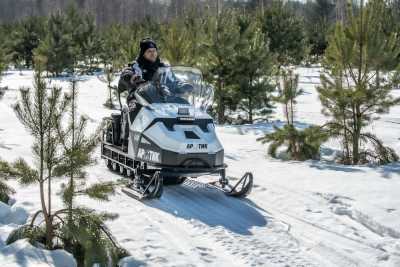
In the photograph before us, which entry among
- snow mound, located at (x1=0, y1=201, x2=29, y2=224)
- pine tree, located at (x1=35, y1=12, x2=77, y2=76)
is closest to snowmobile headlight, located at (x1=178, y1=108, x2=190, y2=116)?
snow mound, located at (x1=0, y1=201, x2=29, y2=224)

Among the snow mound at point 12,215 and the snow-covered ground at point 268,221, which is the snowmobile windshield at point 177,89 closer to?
the snow-covered ground at point 268,221

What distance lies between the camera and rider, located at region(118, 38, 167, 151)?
8.43 m

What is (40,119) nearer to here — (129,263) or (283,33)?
(129,263)

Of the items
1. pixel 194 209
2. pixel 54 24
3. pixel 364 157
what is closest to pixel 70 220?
pixel 194 209

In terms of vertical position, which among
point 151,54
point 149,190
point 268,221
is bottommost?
point 268,221

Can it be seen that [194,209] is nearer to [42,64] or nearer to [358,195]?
[358,195]

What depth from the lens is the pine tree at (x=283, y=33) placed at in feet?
97.0

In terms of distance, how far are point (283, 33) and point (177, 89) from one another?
22139mm

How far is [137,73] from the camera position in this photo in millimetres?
8461

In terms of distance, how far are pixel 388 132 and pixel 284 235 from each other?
9158mm

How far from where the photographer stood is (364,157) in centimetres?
1018

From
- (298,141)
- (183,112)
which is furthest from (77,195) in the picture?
(298,141)

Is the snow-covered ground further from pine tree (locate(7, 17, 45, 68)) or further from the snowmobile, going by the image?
pine tree (locate(7, 17, 45, 68))

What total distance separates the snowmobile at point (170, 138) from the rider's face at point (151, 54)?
0.35 metres
